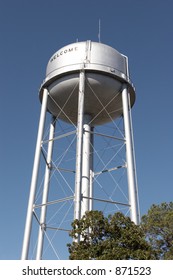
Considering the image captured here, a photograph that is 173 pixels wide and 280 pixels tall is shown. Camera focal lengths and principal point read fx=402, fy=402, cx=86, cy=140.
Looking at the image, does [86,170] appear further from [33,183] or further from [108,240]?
[108,240]

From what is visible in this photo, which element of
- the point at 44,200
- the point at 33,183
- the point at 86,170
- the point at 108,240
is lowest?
the point at 108,240

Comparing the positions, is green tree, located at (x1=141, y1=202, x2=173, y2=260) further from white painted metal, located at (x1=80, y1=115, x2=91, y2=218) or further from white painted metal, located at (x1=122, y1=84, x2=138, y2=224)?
white painted metal, located at (x1=80, y1=115, x2=91, y2=218)

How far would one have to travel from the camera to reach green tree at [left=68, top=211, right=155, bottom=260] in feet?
36.6

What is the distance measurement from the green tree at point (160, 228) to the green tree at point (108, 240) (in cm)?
253

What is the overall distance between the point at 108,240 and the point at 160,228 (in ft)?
12.5

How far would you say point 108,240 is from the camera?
11.5m

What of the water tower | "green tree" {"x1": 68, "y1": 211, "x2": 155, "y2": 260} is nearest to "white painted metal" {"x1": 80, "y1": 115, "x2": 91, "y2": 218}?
the water tower

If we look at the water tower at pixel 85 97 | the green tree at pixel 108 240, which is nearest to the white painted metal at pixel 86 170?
the water tower at pixel 85 97

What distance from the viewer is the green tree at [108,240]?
1116 centimetres

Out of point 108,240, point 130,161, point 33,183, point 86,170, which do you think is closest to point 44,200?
point 33,183
